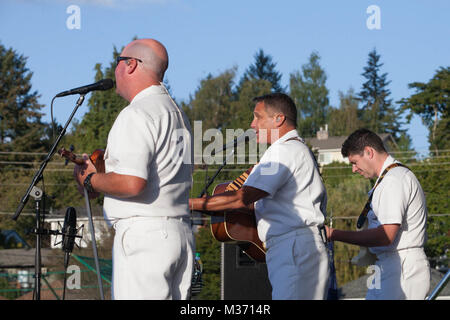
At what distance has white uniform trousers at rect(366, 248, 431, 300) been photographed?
16.5 ft

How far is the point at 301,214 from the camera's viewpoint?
4461 millimetres

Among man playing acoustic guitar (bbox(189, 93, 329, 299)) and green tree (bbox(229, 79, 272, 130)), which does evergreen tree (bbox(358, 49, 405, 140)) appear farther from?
man playing acoustic guitar (bbox(189, 93, 329, 299))

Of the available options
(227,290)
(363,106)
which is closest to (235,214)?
(227,290)

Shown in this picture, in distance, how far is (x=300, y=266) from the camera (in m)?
4.35

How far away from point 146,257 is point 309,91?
73688mm

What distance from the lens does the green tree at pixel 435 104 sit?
4272 cm

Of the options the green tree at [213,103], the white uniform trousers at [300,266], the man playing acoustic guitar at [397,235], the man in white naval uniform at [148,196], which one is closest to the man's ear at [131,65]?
the man in white naval uniform at [148,196]

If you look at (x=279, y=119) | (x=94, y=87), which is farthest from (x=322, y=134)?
(x=94, y=87)

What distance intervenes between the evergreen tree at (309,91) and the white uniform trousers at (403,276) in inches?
2750

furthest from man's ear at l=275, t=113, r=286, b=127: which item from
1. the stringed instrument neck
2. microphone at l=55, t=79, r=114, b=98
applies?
the stringed instrument neck

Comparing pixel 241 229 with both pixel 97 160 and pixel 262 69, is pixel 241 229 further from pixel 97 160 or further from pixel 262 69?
pixel 262 69

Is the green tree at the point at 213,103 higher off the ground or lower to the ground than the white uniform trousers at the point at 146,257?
higher

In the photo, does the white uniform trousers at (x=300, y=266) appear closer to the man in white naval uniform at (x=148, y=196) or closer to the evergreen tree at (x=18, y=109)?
the man in white naval uniform at (x=148, y=196)
